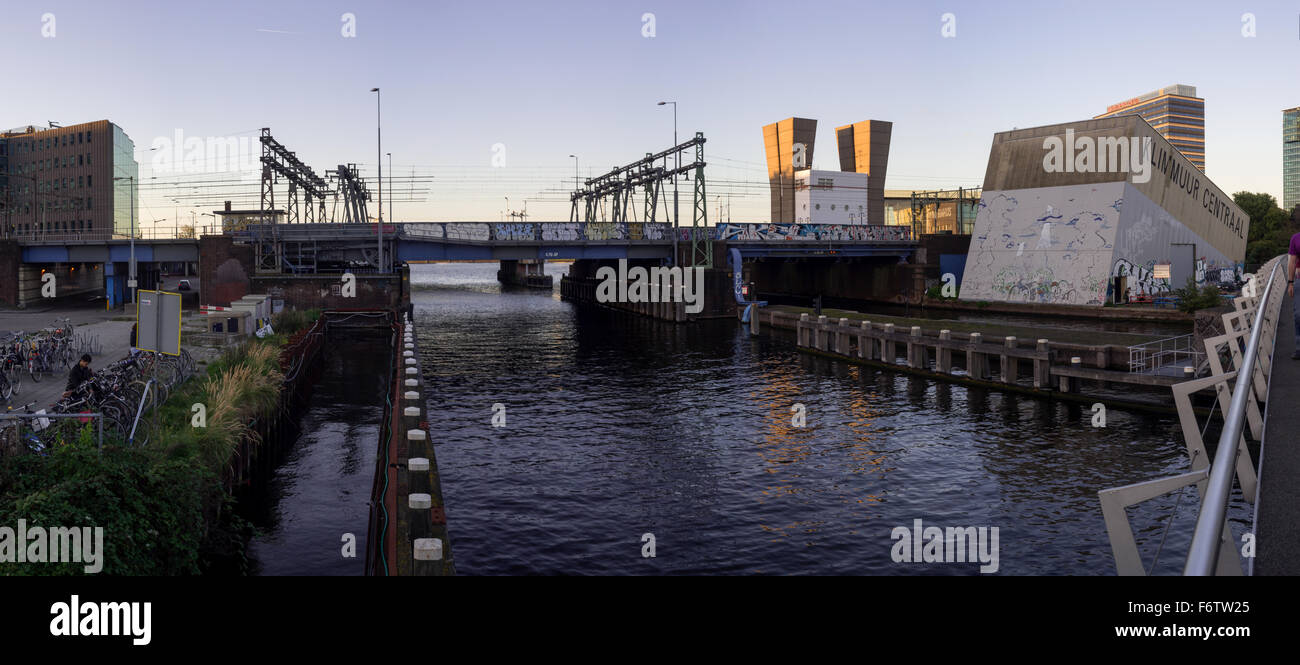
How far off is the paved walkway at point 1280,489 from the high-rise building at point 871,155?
13338 centimetres

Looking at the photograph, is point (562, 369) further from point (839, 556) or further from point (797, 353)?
point (839, 556)

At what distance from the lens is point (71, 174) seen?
119312 millimetres

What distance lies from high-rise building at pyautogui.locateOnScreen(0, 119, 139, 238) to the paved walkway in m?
126

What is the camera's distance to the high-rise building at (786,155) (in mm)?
130750

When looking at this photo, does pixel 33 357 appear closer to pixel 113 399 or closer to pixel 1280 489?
pixel 113 399

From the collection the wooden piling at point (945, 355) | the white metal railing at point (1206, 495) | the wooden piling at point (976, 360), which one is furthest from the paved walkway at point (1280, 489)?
the wooden piling at point (945, 355)

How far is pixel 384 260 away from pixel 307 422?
36807 mm

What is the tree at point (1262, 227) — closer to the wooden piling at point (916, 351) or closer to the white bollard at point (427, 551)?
the wooden piling at point (916, 351)

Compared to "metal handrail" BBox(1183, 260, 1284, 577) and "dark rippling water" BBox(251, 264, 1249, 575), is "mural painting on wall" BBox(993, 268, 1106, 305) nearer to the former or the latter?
"dark rippling water" BBox(251, 264, 1249, 575)

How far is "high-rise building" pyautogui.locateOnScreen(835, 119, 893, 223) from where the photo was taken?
138m

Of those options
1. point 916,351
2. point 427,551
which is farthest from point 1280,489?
point 916,351

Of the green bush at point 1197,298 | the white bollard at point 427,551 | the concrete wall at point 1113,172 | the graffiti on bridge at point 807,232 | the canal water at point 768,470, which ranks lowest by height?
the canal water at point 768,470

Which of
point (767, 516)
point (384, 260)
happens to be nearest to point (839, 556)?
point (767, 516)

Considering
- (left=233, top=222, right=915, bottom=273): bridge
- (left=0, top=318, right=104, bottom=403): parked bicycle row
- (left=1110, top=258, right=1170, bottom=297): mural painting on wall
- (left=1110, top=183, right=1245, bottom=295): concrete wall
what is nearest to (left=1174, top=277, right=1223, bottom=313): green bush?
(left=1110, top=258, right=1170, bottom=297): mural painting on wall
